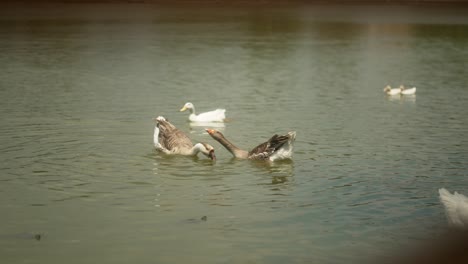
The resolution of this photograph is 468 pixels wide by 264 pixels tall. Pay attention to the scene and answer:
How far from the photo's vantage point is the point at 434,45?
3516 centimetres

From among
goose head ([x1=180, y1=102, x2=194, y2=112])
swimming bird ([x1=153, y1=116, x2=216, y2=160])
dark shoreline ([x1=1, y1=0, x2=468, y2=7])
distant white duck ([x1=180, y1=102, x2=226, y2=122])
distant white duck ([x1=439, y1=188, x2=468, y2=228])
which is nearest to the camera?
distant white duck ([x1=439, y1=188, x2=468, y2=228])

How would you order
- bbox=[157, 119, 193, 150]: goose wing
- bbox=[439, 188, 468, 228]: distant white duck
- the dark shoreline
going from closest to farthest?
bbox=[439, 188, 468, 228]: distant white duck → bbox=[157, 119, 193, 150]: goose wing → the dark shoreline

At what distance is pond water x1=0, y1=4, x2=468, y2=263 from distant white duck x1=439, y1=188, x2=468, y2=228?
50cm

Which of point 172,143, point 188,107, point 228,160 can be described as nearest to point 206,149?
point 228,160

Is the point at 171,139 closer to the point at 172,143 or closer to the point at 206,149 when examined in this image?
the point at 172,143

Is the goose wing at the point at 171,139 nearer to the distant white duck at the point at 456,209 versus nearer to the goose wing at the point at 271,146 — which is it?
the goose wing at the point at 271,146

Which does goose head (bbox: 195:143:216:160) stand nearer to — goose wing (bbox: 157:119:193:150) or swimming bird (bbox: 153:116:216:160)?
swimming bird (bbox: 153:116:216:160)

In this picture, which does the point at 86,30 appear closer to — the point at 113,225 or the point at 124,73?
the point at 124,73

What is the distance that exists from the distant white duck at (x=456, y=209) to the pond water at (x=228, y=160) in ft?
1.66

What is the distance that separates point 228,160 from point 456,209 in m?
5.04

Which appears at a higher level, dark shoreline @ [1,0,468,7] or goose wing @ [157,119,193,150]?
dark shoreline @ [1,0,468,7]

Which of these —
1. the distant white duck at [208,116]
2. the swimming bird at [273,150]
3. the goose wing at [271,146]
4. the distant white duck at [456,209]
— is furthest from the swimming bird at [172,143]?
the distant white duck at [456,209]

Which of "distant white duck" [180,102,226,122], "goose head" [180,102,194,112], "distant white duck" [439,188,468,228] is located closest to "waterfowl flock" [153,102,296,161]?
"distant white duck" [180,102,226,122]

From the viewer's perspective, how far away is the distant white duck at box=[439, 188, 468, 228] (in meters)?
8.35
